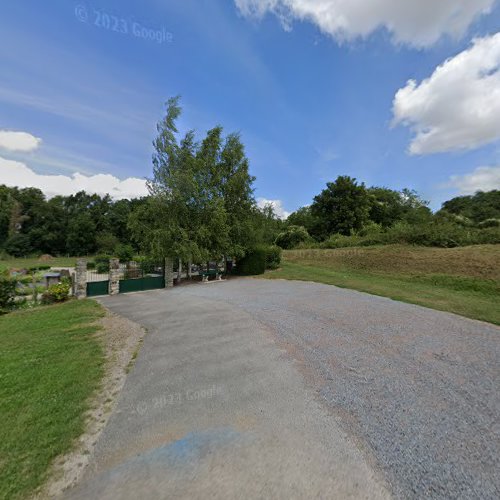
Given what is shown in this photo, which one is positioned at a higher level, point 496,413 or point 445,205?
point 445,205

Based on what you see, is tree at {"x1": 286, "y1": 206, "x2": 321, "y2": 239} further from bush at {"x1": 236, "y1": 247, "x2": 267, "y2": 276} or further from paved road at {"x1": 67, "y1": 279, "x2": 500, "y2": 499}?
paved road at {"x1": 67, "y1": 279, "x2": 500, "y2": 499}

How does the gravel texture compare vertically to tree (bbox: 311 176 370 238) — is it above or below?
below

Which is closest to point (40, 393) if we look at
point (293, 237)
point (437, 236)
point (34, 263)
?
point (437, 236)

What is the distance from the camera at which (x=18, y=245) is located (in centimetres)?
5406

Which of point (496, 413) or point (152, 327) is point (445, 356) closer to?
point (496, 413)

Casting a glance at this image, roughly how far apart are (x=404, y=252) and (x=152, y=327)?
59.0 ft

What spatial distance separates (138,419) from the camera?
3219 millimetres

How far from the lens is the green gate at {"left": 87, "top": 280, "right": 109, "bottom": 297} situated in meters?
12.2

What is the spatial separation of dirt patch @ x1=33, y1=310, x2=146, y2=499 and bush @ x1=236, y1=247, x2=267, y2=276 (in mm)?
11904

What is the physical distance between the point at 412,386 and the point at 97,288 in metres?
12.9

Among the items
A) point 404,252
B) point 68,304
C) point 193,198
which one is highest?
point 193,198

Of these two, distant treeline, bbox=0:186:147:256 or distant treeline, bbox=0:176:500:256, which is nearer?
distant treeline, bbox=0:176:500:256

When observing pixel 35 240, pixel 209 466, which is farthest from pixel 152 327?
pixel 35 240

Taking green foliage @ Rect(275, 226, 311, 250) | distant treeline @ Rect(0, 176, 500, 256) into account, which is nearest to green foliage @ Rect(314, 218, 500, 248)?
distant treeline @ Rect(0, 176, 500, 256)
